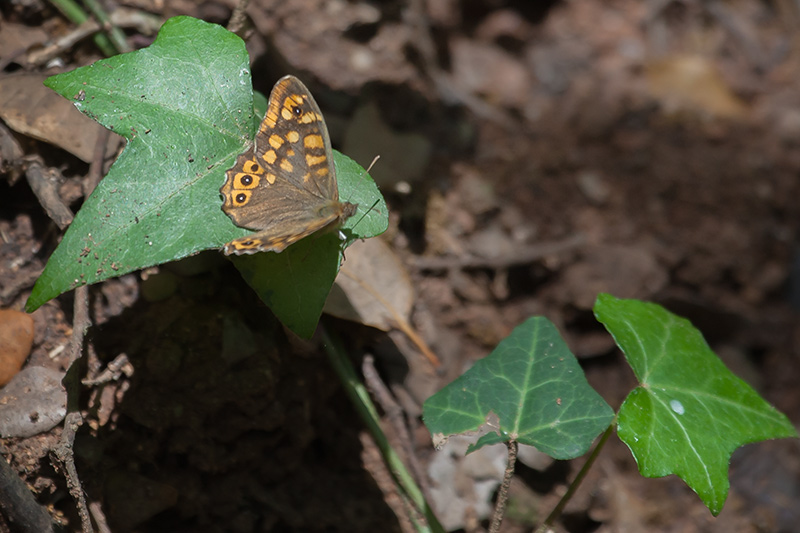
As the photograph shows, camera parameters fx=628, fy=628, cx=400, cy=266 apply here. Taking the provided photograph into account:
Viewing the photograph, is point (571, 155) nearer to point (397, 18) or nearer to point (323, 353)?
point (397, 18)

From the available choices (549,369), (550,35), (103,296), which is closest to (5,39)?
(103,296)

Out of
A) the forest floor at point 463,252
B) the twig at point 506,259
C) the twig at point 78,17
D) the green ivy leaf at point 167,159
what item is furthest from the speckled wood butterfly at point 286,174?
the twig at point 78,17

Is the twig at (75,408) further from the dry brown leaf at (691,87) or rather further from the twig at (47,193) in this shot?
the dry brown leaf at (691,87)

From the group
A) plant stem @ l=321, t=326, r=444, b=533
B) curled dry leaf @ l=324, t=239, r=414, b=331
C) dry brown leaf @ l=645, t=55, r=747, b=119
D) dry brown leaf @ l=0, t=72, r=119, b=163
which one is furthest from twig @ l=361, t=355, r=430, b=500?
dry brown leaf @ l=645, t=55, r=747, b=119

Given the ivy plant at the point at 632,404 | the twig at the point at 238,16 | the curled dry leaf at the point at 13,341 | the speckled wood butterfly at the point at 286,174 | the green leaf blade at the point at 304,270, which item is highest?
the twig at the point at 238,16

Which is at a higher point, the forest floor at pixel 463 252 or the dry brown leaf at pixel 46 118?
the dry brown leaf at pixel 46 118

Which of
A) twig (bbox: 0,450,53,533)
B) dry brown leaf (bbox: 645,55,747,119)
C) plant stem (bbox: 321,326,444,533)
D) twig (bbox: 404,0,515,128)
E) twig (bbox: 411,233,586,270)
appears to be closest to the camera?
twig (bbox: 0,450,53,533)

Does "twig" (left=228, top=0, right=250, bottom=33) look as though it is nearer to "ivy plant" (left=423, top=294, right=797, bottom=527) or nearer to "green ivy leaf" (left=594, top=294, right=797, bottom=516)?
"ivy plant" (left=423, top=294, right=797, bottom=527)
